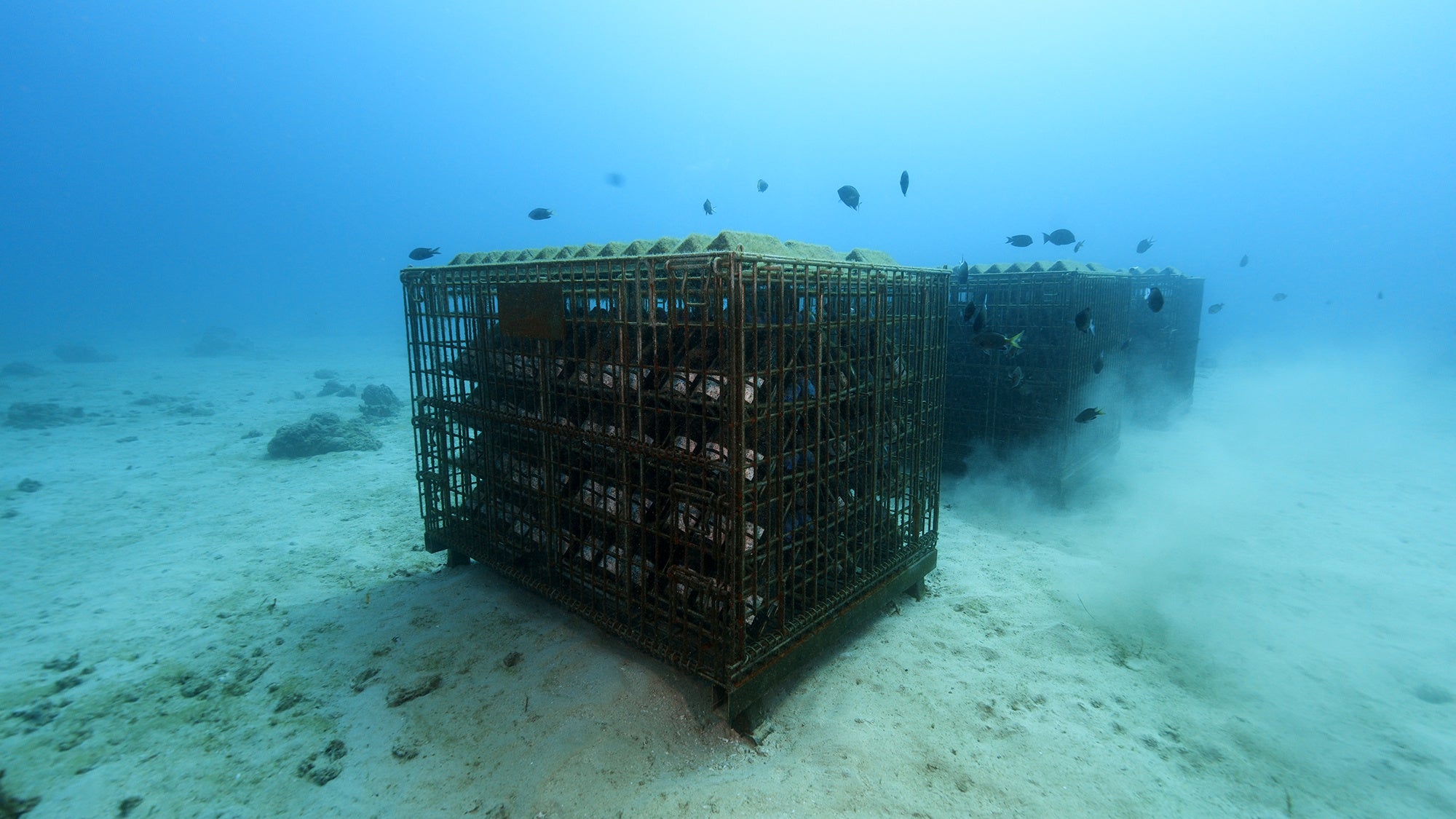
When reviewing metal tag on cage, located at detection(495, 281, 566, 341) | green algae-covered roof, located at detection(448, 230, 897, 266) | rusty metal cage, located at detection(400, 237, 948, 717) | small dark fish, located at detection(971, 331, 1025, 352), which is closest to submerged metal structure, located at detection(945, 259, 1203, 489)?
small dark fish, located at detection(971, 331, 1025, 352)

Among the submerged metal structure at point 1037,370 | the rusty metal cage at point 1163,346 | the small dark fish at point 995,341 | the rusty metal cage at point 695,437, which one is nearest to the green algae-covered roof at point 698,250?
the rusty metal cage at point 695,437

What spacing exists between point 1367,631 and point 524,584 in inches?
342

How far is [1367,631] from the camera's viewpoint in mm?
6062

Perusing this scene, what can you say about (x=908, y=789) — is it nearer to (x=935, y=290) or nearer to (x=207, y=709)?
(x=935, y=290)

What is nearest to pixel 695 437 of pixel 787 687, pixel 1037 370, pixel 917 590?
pixel 787 687

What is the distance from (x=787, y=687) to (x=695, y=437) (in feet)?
7.60

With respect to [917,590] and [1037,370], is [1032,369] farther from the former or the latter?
[917,590]

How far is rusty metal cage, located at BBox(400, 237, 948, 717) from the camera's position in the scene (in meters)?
4.45

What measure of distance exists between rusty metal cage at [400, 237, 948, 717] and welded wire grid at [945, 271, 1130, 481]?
405cm

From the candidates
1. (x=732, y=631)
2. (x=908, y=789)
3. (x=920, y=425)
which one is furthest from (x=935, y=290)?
(x=908, y=789)

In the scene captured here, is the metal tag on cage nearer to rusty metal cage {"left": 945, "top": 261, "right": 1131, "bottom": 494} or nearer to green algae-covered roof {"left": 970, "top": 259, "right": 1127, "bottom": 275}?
rusty metal cage {"left": 945, "top": 261, "right": 1131, "bottom": 494}

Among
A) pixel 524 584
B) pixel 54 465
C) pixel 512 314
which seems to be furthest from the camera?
pixel 54 465

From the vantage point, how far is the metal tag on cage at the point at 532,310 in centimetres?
535

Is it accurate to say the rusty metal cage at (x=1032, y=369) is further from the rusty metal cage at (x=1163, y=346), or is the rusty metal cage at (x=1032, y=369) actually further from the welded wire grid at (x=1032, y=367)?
the rusty metal cage at (x=1163, y=346)
